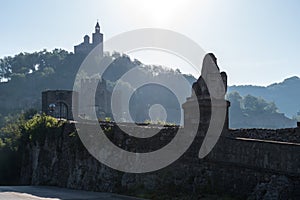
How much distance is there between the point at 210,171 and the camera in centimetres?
1148

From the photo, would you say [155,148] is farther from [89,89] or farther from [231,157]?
[89,89]

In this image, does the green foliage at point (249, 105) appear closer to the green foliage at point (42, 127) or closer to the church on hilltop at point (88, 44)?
the church on hilltop at point (88, 44)

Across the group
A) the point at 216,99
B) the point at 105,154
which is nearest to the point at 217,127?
the point at 216,99

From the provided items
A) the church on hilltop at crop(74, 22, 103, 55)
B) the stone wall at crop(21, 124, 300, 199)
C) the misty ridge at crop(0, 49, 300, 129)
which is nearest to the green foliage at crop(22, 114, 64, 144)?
the stone wall at crop(21, 124, 300, 199)

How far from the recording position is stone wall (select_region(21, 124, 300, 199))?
32.3 ft

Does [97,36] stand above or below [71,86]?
above

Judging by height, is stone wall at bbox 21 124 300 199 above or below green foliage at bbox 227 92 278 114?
below

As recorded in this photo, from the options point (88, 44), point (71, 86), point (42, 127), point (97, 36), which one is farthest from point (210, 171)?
point (88, 44)

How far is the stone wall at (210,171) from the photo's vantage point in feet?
32.3

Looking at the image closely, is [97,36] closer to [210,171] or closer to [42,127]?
[42,127]

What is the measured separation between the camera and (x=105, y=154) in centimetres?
1559

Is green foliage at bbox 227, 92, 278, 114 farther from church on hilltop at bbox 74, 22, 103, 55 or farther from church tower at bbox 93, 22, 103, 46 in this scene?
church on hilltop at bbox 74, 22, 103, 55

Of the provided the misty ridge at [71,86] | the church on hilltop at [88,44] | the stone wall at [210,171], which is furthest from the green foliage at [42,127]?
the church on hilltop at [88,44]

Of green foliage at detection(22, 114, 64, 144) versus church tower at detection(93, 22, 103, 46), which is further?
church tower at detection(93, 22, 103, 46)
